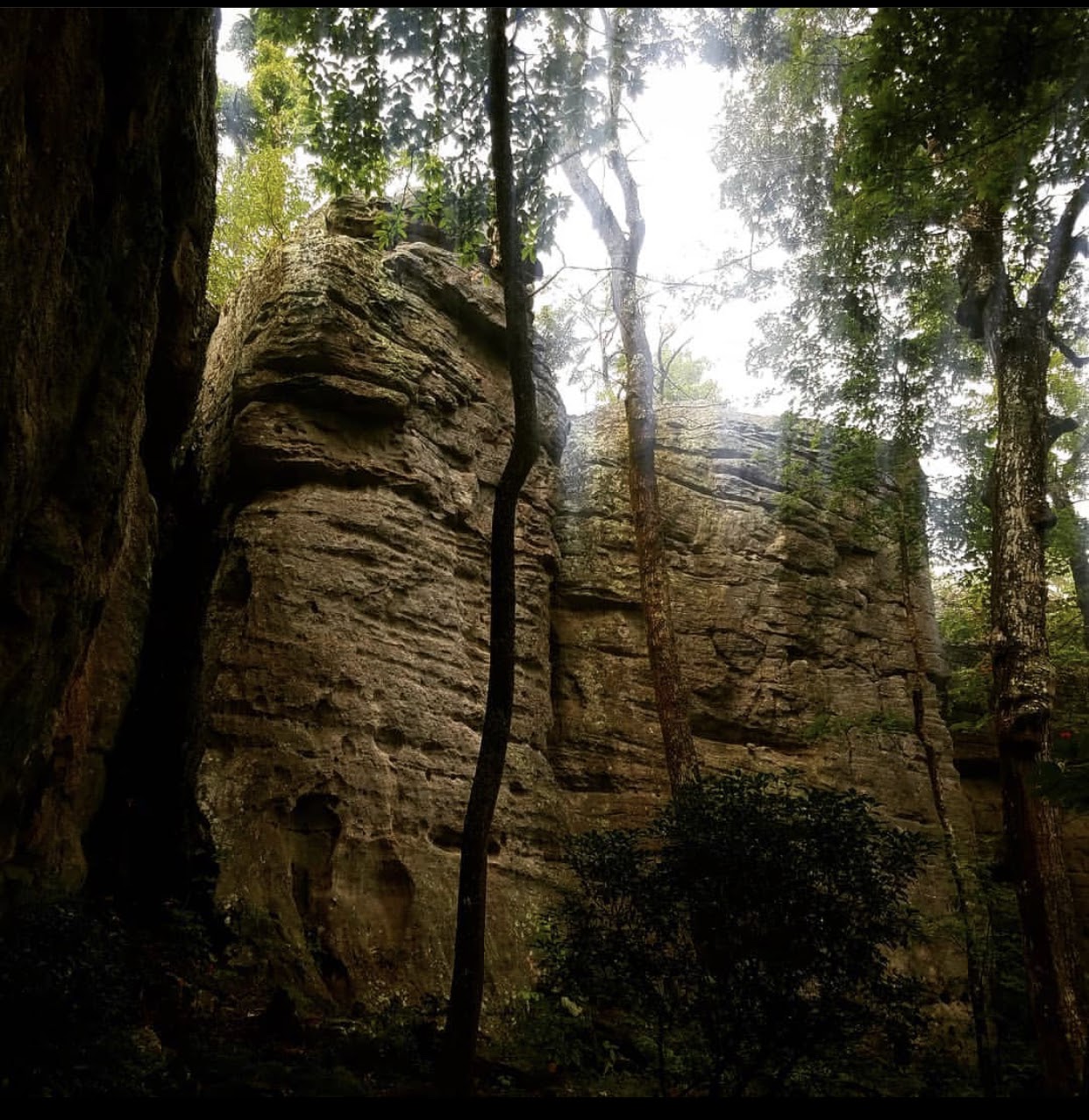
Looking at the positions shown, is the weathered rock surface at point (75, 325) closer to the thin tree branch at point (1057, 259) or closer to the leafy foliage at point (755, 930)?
the leafy foliage at point (755, 930)

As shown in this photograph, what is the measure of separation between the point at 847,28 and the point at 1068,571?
10585 millimetres

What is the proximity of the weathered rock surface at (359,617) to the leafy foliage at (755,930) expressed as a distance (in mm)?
2626

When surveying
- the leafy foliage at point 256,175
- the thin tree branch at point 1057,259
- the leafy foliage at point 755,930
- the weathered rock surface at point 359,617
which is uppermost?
the leafy foliage at point 256,175

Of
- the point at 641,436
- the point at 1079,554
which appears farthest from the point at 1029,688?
the point at 1079,554

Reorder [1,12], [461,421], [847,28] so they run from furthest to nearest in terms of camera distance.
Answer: [461,421], [847,28], [1,12]

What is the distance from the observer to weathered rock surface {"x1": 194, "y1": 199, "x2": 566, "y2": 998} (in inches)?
307

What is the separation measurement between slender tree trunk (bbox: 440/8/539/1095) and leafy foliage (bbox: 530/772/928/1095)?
76cm

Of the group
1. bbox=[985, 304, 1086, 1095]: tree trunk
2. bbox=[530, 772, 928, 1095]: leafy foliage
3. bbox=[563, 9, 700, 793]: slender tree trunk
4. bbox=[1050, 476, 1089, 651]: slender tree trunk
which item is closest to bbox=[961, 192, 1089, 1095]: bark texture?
bbox=[985, 304, 1086, 1095]: tree trunk

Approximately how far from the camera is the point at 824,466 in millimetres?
14398

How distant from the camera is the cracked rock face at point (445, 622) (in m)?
8.00

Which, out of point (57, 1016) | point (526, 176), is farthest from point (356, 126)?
point (57, 1016)

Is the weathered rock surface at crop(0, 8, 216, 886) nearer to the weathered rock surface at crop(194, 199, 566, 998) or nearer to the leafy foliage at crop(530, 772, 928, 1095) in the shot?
the weathered rock surface at crop(194, 199, 566, 998)

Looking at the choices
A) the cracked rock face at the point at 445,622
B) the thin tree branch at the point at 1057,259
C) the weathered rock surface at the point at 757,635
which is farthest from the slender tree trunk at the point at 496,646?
the thin tree branch at the point at 1057,259

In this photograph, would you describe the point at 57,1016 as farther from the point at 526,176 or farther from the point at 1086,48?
the point at 1086,48
